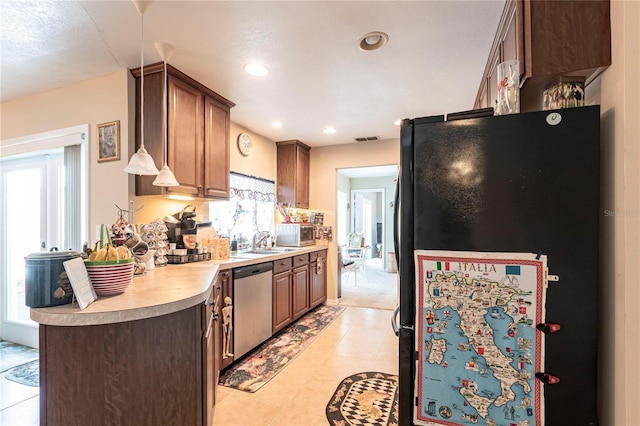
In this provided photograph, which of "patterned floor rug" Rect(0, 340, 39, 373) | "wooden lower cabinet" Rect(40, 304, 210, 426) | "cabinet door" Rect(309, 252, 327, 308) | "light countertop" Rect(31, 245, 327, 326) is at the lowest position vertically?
"patterned floor rug" Rect(0, 340, 39, 373)

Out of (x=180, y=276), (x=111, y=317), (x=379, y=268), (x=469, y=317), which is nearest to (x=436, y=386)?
(x=469, y=317)

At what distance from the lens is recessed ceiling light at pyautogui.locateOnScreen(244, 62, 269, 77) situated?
232 centimetres

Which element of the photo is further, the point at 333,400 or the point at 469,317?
the point at 333,400

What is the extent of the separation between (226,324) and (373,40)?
7.87ft

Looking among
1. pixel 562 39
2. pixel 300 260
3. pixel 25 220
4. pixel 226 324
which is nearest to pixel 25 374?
pixel 25 220

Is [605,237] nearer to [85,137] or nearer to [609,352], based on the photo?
[609,352]

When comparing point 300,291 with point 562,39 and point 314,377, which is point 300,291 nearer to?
point 314,377

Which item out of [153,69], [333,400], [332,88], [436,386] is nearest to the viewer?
[436,386]

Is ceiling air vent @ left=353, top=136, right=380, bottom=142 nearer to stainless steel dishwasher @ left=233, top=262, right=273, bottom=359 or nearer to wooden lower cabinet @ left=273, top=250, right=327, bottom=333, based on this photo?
wooden lower cabinet @ left=273, top=250, right=327, bottom=333

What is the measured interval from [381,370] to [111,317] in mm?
2180

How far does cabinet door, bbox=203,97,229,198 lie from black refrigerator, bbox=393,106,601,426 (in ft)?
7.00

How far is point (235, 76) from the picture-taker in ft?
8.21

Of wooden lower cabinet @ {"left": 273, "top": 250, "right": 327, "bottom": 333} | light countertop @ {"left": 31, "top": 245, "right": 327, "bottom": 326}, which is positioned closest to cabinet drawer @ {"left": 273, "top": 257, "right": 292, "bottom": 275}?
wooden lower cabinet @ {"left": 273, "top": 250, "right": 327, "bottom": 333}

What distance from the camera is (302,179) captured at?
474 cm
